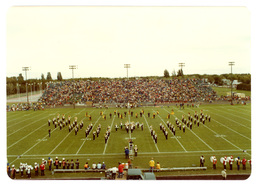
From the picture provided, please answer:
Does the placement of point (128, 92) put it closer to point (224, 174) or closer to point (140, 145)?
point (140, 145)

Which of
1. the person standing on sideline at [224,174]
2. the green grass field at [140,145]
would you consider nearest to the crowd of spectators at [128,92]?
the green grass field at [140,145]

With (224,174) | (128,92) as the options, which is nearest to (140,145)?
(224,174)

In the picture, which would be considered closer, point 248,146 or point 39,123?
point 248,146

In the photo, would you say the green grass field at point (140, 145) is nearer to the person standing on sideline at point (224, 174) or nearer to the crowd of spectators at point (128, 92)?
the person standing on sideline at point (224, 174)

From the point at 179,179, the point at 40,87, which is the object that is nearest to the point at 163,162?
the point at 179,179

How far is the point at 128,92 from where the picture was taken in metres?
32.2

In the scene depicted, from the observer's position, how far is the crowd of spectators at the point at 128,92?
29641 millimetres

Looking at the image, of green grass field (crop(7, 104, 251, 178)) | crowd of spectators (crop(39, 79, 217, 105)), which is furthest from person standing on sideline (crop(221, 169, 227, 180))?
crowd of spectators (crop(39, 79, 217, 105))

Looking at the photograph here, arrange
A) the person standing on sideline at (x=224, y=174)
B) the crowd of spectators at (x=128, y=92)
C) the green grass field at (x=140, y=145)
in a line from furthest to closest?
the crowd of spectators at (x=128, y=92)
the green grass field at (x=140, y=145)
the person standing on sideline at (x=224, y=174)

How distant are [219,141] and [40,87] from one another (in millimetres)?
29985

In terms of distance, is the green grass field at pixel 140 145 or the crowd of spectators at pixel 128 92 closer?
the green grass field at pixel 140 145

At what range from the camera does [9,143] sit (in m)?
12.4

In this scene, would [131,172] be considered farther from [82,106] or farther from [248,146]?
[82,106]

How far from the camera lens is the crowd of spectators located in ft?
97.2
